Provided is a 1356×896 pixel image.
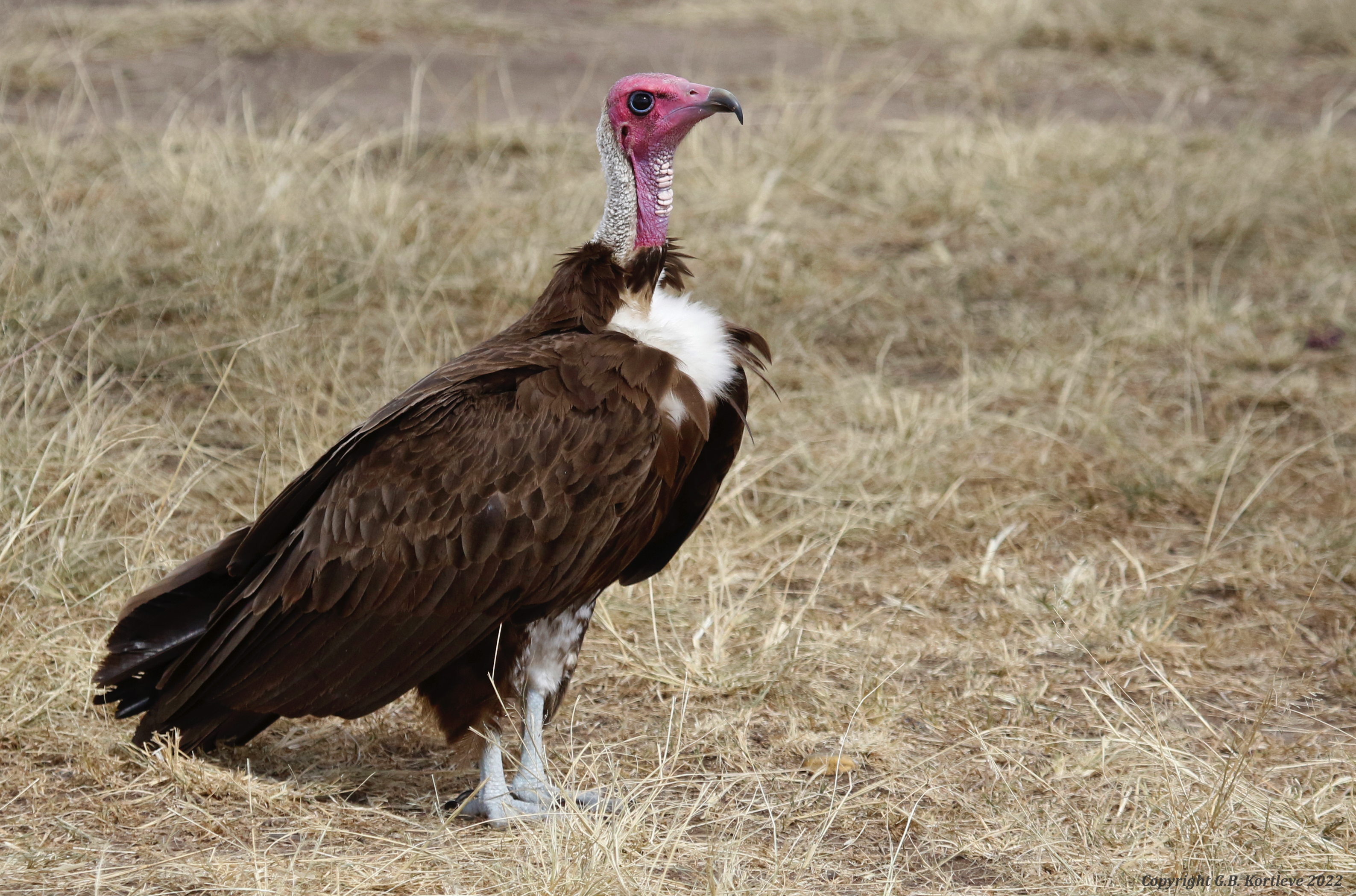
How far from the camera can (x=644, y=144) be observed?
3.08 metres

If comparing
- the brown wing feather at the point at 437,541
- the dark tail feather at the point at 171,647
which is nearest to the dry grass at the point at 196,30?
the dark tail feather at the point at 171,647

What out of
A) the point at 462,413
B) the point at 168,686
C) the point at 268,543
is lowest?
the point at 168,686

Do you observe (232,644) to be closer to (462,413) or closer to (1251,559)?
(462,413)

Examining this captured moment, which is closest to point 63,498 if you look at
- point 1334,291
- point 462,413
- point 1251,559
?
point 462,413

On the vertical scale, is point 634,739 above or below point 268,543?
below

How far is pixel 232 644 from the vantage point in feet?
9.63

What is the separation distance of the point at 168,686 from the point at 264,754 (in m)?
0.36

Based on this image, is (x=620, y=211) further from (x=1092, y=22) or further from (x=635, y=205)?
(x=1092, y=22)

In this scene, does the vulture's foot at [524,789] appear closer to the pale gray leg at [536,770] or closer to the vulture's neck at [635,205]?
the pale gray leg at [536,770]

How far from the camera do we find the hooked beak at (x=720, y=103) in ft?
9.91

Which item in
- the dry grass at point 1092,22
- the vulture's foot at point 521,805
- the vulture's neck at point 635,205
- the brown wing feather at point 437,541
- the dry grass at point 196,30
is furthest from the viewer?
the dry grass at point 1092,22

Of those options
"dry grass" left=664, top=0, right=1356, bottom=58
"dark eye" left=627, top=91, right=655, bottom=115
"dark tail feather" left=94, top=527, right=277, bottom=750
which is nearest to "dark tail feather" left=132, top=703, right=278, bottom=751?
"dark tail feather" left=94, top=527, right=277, bottom=750

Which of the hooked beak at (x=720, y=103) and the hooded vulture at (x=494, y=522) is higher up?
the hooked beak at (x=720, y=103)

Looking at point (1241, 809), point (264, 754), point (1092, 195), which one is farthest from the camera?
→ point (1092, 195)
